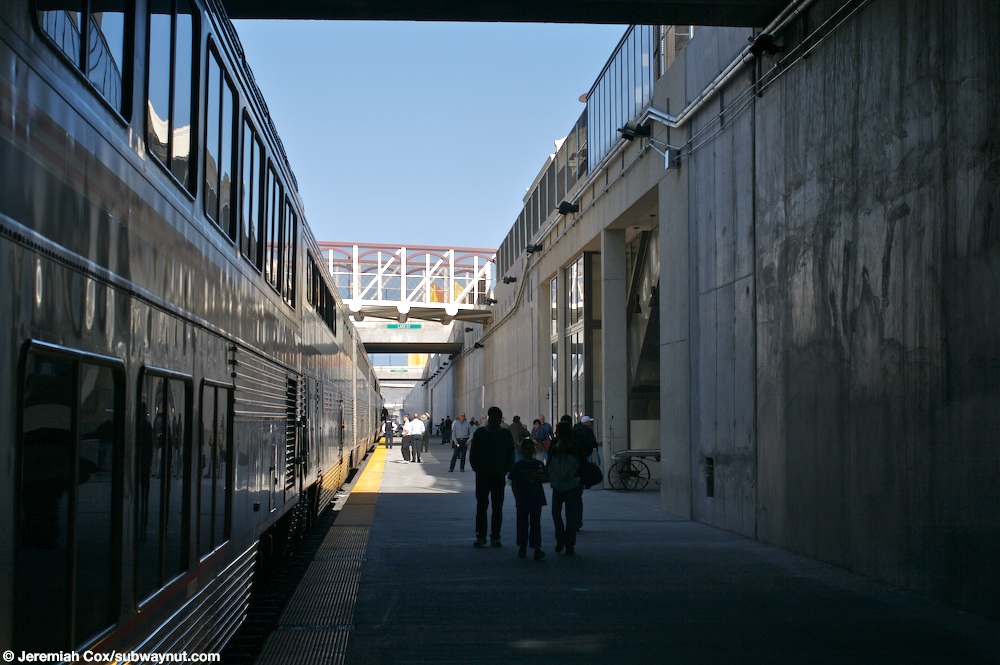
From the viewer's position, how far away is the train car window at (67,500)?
290 cm

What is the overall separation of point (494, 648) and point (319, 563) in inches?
167

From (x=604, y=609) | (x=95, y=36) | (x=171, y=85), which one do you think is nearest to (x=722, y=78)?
(x=604, y=609)

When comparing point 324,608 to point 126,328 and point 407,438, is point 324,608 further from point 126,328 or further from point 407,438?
point 407,438

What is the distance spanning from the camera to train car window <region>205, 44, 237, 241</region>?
576cm

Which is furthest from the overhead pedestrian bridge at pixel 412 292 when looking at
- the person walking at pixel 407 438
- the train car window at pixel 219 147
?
the train car window at pixel 219 147

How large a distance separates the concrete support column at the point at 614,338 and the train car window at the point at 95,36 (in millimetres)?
19260

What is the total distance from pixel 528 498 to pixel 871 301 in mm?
4100

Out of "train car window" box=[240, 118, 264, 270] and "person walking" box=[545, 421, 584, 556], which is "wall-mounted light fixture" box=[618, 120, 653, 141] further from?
"train car window" box=[240, 118, 264, 270]

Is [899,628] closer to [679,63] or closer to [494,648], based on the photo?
[494,648]

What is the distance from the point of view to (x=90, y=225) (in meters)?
3.43

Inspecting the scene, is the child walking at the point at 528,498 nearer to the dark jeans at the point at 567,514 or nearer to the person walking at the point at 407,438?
the dark jeans at the point at 567,514

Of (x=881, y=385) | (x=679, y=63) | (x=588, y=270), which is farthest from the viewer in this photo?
(x=588, y=270)

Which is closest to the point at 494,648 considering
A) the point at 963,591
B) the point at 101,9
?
the point at 963,591

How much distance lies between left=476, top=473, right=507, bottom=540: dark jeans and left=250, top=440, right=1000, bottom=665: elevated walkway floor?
28 centimetres
